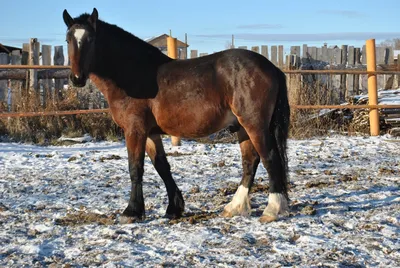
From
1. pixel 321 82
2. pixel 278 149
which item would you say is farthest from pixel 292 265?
pixel 321 82

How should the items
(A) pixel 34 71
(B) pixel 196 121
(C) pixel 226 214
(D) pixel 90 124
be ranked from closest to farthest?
(B) pixel 196 121 → (C) pixel 226 214 → (D) pixel 90 124 → (A) pixel 34 71

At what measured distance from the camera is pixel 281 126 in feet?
15.2

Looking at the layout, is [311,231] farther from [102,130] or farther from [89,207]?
[102,130]

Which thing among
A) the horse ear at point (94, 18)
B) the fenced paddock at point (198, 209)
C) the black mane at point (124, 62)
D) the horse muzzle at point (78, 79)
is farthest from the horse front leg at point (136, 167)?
the horse ear at point (94, 18)

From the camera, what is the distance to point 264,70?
14.8ft

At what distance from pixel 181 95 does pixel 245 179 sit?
3.39 feet

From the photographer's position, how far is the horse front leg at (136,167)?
4570 millimetres

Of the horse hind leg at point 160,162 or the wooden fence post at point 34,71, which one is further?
the wooden fence post at point 34,71

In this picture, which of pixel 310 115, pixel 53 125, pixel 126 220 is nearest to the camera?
pixel 126 220

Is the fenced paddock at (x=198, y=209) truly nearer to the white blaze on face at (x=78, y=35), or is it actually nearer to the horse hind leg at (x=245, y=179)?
the horse hind leg at (x=245, y=179)

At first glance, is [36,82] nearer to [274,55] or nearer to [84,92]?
[84,92]

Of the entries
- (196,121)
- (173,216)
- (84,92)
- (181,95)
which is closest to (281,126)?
(196,121)

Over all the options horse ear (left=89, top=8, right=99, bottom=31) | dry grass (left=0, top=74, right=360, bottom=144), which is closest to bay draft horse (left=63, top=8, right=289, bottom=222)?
horse ear (left=89, top=8, right=99, bottom=31)

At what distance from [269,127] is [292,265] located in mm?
1526
